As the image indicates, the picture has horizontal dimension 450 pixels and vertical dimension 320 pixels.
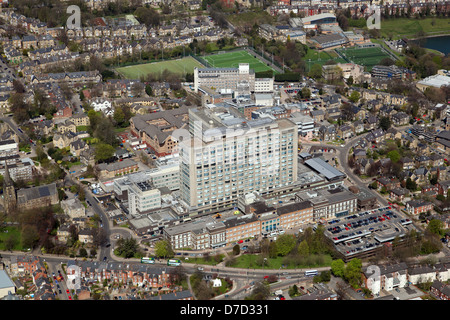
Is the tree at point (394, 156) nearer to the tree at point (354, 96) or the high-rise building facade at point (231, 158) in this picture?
the high-rise building facade at point (231, 158)

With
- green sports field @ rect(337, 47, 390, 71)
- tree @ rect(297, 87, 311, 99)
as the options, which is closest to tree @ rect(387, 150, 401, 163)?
tree @ rect(297, 87, 311, 99)

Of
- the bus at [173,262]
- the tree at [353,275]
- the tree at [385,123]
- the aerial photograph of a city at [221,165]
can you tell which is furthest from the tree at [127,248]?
the tree at [385,123]

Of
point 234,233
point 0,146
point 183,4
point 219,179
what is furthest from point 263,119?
point 183,4

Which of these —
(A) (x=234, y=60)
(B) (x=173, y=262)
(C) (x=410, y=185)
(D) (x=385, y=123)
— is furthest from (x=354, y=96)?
(B) (x=173, y=262)

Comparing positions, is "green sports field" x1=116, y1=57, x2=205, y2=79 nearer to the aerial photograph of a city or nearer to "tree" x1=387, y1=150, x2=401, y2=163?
the aerial photograph of a city

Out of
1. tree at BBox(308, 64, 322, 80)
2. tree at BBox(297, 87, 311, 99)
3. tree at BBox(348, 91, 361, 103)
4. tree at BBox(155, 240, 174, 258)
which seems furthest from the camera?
tree at BBox(308, 64, 322, 80)

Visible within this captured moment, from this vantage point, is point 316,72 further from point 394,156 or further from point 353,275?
point 353,275
